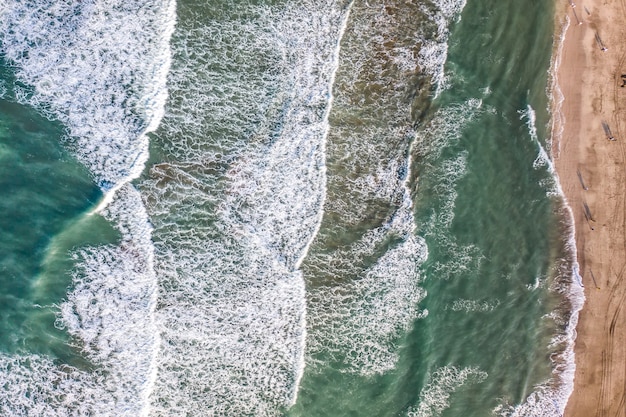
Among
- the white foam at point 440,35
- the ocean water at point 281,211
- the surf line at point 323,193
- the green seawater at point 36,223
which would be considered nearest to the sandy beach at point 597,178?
the ocean water at point 281,211

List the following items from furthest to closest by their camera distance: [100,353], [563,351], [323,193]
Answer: [563,351] < [323,193] < [100,353]

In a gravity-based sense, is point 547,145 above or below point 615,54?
below

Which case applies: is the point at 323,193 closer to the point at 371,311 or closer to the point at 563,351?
the point at 371,311

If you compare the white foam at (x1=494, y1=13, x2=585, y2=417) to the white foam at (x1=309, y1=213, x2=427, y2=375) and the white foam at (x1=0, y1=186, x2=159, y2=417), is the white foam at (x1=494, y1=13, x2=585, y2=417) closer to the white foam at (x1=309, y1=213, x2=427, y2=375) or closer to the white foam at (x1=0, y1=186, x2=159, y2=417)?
the white foam at (x1=309, y1=213, x2=427, y2=375)

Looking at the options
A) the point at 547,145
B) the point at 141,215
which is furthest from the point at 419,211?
the point at 141,215

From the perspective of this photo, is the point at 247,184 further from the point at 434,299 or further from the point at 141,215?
the point at 434,299

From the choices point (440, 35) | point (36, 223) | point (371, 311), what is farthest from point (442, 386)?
point (36, 223)

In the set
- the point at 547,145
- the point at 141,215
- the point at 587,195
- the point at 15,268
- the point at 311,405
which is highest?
the point at 547,145
